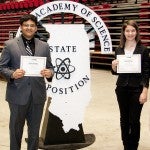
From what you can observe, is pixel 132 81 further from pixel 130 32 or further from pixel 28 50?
pixel 28 50

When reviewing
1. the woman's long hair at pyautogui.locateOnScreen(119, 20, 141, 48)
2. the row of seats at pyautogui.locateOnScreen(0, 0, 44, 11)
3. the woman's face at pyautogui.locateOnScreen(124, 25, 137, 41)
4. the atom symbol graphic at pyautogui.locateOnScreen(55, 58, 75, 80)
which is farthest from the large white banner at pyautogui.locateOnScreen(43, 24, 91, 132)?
the row of seats at pyautogui.locateOnScreen(0, 0, 44, 11)

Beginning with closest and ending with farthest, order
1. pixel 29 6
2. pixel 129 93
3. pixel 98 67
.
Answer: pixel 129 93
pixel 98 67
pixel 29 6

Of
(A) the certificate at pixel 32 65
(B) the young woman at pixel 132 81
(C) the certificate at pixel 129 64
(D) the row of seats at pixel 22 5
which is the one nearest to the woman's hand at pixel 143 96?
(B) the young woman at pixel 132 81

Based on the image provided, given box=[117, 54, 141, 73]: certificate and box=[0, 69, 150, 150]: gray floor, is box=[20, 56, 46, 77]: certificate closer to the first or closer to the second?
box=[117, 54, 141, 73]: certificate

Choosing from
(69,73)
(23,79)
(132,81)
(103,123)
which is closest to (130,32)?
(132,81)

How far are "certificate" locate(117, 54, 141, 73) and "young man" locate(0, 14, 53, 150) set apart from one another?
0.75 m

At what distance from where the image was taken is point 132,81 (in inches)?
143

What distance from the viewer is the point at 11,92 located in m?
3.22

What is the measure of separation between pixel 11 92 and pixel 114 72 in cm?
115

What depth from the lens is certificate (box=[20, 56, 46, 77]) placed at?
3182 millimetres

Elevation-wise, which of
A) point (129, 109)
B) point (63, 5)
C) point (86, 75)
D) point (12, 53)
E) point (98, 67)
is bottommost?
point (98, 67)

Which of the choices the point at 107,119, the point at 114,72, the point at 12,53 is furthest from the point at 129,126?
the point at 107,119

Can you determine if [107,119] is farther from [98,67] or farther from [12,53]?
[98,67]

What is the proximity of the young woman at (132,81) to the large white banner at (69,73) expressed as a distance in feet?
Result: 1.98
